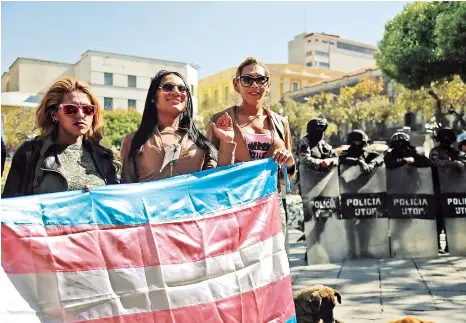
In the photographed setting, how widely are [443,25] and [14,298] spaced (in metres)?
16.2

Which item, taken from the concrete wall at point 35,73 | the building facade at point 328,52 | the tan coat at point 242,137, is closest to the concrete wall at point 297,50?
the building facade at point 328,52

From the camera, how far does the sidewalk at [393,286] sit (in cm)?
480

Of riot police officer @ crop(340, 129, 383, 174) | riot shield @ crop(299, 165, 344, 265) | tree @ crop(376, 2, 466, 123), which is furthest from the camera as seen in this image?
tree @ crop(376, 2, 466, 123)

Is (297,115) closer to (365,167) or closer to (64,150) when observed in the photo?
(365,167)

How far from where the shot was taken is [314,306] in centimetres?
383

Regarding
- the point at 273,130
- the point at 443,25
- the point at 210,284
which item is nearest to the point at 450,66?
the point at 443,25

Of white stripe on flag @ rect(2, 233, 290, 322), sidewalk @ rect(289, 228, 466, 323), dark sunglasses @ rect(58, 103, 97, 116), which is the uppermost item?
A: dark sunglasses @ rect(58, 103, 97, 116)

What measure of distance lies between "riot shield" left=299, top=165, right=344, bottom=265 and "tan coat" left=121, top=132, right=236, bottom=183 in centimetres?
405

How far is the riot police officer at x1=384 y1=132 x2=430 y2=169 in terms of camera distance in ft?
24.3

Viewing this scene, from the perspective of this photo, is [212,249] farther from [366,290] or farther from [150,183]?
[366,290]

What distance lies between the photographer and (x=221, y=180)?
10.2 ft

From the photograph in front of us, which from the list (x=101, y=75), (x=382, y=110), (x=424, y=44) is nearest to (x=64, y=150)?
(x=424, y=44)

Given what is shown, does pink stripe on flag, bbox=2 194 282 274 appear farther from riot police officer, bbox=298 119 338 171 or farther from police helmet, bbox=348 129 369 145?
police helmet, bbox=348 129 369 145

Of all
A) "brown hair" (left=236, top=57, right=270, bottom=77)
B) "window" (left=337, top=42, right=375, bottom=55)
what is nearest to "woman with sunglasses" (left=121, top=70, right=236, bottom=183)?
"brown hair" (left=236, top=57, right=270, bottom=77)
